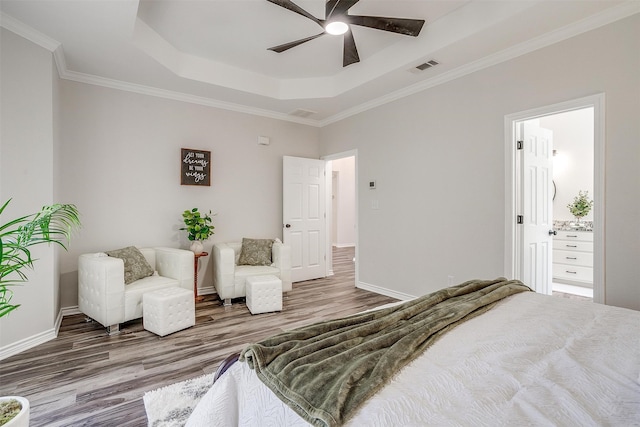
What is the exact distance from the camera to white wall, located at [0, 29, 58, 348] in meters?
2.56

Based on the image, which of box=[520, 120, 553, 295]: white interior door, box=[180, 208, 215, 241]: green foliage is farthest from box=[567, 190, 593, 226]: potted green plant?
box=[180, 208, 215, 241]: green foliage

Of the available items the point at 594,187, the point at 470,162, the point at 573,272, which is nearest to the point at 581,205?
the point at 573,272

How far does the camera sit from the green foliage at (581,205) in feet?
16.2

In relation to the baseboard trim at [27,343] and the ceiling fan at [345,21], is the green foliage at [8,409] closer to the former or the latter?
the baseboard trim at [27,343]

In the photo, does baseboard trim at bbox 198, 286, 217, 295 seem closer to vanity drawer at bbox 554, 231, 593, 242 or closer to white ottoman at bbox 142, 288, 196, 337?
white ottoman at bbox 142, 288, 196, 337

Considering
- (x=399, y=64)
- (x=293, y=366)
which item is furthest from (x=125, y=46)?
(x=293, y=366)

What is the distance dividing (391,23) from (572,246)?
4.43 metres

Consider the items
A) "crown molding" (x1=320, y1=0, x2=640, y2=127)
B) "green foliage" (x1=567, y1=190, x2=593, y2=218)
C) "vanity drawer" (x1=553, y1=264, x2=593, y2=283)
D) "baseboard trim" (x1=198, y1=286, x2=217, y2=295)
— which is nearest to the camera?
"crown molding" (x1=320, y1=0, x2=640, y2=127)

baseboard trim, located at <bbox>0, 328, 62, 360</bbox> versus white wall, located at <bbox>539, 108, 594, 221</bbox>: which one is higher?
white wall, located at <bbox>539, 108, 594, 221</bbox>

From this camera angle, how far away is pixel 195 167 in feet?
14.2

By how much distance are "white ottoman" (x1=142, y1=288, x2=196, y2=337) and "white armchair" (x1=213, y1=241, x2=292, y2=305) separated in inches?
28.2

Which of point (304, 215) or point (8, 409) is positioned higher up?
point (304, 215)

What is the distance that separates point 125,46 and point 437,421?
369 cm

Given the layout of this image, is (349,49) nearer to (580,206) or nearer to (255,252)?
(255,252)
